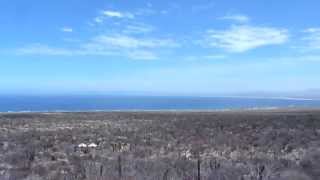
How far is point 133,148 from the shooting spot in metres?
23.1

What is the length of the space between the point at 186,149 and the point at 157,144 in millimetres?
2428

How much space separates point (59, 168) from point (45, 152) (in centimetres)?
494

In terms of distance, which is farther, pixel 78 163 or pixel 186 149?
pixel 186 149

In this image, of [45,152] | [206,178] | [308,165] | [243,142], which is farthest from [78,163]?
[243,142]

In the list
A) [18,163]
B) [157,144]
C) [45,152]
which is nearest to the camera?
[18,163]

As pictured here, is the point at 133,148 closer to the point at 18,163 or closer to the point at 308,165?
the point at 18,163

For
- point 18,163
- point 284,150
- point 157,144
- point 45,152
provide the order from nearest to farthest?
1. point 18,163
2. point 45,152
3. point 284,150
4. point 157,144

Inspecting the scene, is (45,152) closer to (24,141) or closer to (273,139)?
(24,141)

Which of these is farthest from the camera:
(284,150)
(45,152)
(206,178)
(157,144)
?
(157,144)

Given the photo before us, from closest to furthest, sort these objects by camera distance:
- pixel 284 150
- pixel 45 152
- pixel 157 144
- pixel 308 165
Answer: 1. pixel 308 165
2. pixel 45 152
3. pixel 284 150
4. pixel 157 144

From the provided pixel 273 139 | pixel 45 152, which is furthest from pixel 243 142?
pixel 45 152

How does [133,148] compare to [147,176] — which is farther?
[133,148]

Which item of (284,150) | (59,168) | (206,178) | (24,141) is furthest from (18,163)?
(284,150)

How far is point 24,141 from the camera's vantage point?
25875 mm
